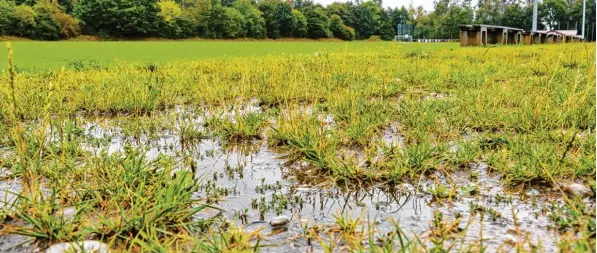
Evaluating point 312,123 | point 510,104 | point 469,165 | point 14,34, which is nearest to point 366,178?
point 469,165

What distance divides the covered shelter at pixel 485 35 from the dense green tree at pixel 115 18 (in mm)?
36754

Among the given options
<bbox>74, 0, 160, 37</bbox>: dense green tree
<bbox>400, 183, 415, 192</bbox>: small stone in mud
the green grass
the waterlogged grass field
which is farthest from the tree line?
<bbox>400, 183, 415, 192</bbox>: small stone in mud

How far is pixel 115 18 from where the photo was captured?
46.6 meters

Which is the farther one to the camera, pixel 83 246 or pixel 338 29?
pixel 338 29

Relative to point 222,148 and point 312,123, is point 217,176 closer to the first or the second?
point 222,148

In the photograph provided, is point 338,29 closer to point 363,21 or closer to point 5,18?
point 363,21

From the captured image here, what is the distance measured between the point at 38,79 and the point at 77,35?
41.1 meters

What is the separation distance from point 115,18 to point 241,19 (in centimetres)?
1531

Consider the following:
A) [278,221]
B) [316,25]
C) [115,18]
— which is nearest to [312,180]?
[278,221]

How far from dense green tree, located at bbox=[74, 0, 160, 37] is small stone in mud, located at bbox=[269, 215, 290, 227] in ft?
156

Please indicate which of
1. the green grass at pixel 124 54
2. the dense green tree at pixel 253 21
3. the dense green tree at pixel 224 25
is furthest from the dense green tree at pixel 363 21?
the green grass at pixel 124 54

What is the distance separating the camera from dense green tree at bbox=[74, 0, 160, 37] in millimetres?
46344

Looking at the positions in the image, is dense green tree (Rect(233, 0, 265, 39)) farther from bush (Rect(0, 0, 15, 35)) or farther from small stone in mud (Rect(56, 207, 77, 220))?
small stone in mud (Rect(56, 207, 77, 220))

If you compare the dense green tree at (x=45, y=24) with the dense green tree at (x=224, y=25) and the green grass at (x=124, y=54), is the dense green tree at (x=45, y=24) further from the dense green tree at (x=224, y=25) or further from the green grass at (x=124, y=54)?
the green grass at (x=124, y=54)
